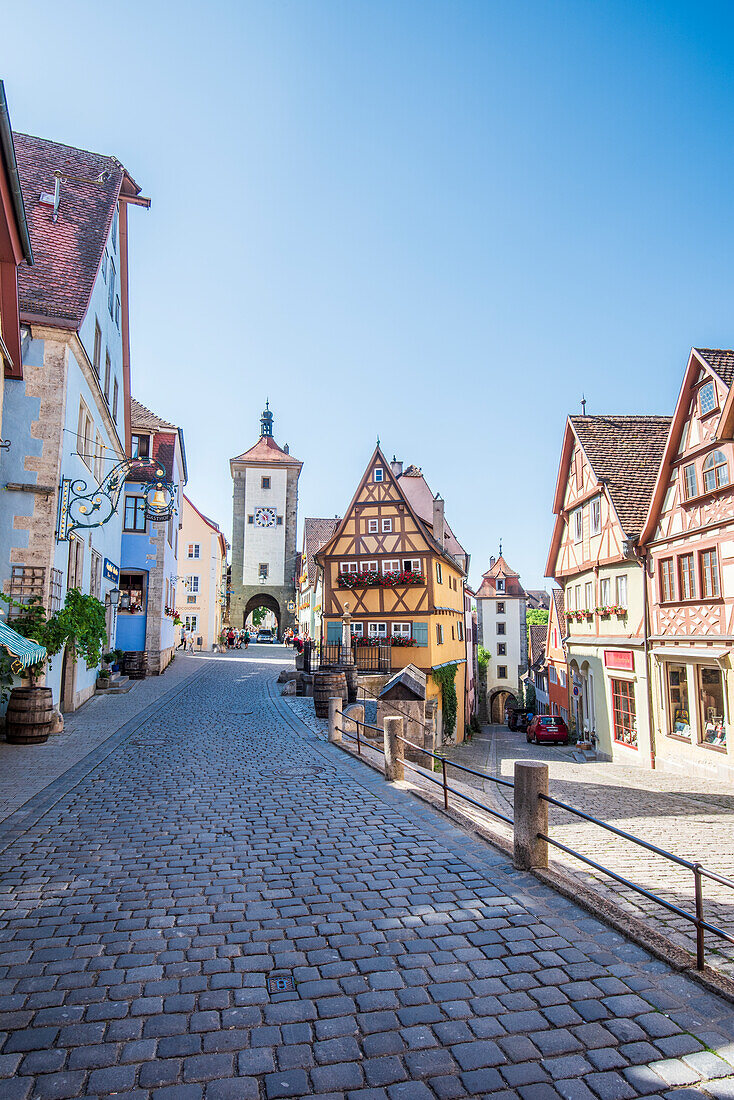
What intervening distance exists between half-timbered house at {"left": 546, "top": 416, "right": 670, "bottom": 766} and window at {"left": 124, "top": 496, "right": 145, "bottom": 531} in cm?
1640

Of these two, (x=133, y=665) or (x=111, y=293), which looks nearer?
(x=111, y=293)

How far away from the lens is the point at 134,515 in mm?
26797

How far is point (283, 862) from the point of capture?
5973 mm

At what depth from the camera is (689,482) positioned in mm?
17969

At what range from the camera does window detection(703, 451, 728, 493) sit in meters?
16.3

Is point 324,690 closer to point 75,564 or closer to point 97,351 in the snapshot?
point 75,564

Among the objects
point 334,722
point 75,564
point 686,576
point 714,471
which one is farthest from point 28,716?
point 714,471

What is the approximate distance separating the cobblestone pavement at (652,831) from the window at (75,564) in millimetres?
10214

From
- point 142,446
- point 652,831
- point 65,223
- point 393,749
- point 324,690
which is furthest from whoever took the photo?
Result: point 142,446

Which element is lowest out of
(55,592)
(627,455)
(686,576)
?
(55,592)

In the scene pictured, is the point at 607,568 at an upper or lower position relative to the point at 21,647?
upper

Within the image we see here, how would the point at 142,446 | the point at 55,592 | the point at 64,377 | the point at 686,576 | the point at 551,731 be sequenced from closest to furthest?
the point at 55,592
the point at 64,377
the point at 686,576
the point at 142,446
the point at 551,731

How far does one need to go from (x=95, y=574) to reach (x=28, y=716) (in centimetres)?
765

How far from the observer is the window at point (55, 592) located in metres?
13.0
